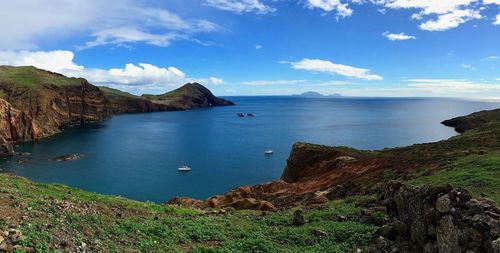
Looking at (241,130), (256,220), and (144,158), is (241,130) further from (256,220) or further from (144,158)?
(256,220)

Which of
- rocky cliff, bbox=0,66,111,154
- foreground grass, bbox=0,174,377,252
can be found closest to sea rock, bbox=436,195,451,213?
foreground grass, bbox=0,174,377,252

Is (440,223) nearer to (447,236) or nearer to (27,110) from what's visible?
(447,236)

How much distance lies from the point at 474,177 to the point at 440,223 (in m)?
19.0

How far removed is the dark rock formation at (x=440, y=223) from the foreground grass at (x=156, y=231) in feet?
9.57

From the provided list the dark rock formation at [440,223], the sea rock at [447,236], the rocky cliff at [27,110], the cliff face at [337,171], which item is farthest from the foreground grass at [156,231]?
the rocky cliff at [27,110]

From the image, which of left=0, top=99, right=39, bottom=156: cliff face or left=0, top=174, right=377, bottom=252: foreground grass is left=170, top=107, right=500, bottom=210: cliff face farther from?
left=0, top=99, right=39, bottom=156: cliff face

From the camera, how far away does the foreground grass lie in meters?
17.1

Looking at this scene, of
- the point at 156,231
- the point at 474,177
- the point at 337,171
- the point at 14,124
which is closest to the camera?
the point at 156,231

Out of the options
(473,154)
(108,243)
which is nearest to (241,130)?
(473,154)

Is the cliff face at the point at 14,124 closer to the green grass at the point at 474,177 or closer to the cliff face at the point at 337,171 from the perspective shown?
the cliff face at the point at 337,171

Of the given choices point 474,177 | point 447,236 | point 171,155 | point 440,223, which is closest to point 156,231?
point 440,223

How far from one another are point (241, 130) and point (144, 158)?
81145mm

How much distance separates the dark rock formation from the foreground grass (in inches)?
115

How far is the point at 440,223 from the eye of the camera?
16594 millimetres
